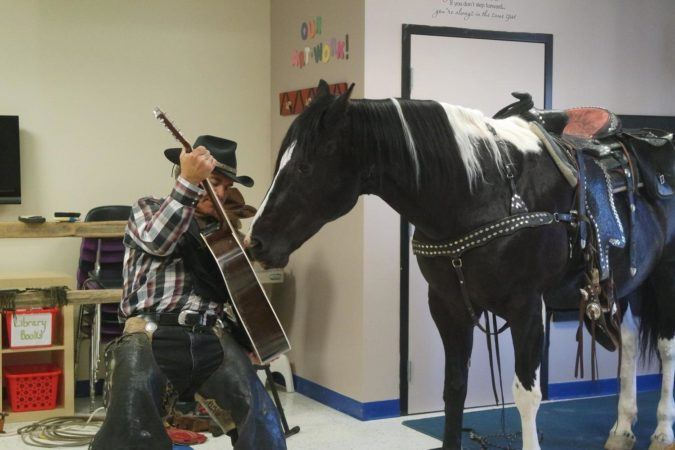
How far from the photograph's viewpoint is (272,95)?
18.4ft

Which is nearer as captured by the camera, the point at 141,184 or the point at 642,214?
the point at 642,214

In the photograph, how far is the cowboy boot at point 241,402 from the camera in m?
2.62

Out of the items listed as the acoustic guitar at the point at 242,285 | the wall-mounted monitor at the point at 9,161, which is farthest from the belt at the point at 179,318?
the wall-mounted monitor at the point at 9,161

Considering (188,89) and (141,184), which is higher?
(188,89)

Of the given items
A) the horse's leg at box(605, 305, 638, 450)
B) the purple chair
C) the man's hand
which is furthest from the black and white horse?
the purple chair

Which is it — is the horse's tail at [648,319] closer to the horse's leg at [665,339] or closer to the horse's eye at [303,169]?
the horse's leg at [665,339]

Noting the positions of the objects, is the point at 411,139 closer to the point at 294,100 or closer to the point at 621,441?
the point at 621,441

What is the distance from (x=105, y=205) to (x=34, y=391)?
3.84 feet

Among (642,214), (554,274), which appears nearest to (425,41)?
(642,214)

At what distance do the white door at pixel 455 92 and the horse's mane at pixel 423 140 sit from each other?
1831mm

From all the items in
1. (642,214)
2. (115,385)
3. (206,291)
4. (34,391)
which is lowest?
(34,391)

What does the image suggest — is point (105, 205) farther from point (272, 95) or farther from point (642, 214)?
point (642, 214)

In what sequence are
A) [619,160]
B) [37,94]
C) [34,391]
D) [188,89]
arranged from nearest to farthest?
[619,160] → [34,391] → [37,94] → [188,89]

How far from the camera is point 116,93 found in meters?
5.25
